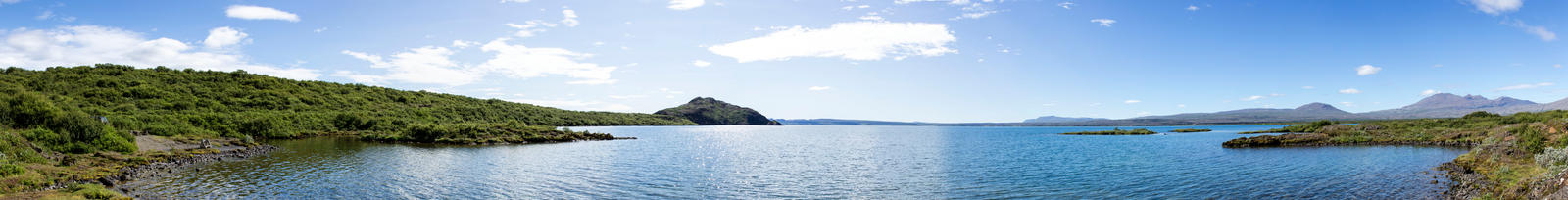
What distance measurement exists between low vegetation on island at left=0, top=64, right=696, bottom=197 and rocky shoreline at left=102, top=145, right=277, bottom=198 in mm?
611

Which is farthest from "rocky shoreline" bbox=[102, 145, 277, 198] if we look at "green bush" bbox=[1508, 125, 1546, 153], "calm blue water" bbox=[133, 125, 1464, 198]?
"green bush" bbox=[1508, 125, 1546, 153]

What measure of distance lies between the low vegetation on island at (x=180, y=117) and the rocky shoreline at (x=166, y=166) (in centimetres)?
61

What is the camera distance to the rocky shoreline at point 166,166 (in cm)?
2805

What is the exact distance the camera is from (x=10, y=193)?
23.7 m

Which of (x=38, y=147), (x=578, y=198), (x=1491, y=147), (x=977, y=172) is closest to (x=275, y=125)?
(x=38, y=147)

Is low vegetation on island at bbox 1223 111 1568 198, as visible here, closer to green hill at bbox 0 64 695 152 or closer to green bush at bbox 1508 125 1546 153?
green bush at bbox 1508 125 1546 153

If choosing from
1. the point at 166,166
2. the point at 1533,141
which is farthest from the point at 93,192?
the point at 1533,141

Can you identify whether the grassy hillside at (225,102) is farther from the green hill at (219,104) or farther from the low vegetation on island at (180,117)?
the low vegetation on island at (180,117)

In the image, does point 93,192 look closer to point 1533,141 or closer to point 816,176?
point 816,176

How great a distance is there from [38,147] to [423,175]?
69.2 ft

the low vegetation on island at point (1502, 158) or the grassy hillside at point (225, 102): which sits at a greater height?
the grassy hillside at point (225, 102)

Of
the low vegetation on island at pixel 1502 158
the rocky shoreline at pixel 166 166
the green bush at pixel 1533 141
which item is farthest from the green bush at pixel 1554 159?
the rocky shoreline at pixel 166 166

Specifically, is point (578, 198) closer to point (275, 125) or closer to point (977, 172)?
point (977, 172)

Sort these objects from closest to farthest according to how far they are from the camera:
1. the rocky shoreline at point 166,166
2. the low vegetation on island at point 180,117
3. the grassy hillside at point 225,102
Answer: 1. the rocky shoreline at point 166,166
2. the low vegetation on island at point 180,117
3. the grassy hillside at point 225,102
